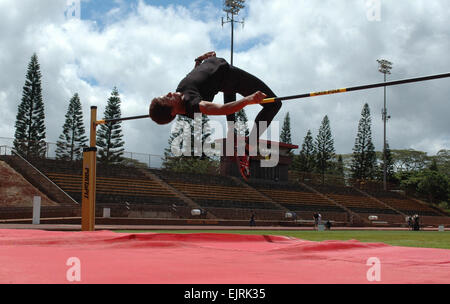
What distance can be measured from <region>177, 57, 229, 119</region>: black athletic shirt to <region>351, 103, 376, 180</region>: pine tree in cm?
4636

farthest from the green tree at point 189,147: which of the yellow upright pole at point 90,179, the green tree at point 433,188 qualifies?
the yellow upright pole at point 90,179

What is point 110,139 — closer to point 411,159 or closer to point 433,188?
point 433,188

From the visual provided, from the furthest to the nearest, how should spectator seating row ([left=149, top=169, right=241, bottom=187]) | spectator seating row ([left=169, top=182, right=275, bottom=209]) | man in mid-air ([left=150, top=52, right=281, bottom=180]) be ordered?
spectator seating row ([left=149, top=169, right=241, bottom=187])
spectator seating row ([left=169, top=182, right=275, bottom=209])
man in mid-air ([left=150, top=52, right=281, bottom=180])

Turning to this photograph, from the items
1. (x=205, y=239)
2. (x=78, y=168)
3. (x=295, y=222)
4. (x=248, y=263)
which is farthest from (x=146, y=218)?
(x=248, y=263)

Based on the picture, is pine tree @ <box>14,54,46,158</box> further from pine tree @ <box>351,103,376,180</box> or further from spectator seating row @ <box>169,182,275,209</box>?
pine tree @ <box>351,103,376,180</box>

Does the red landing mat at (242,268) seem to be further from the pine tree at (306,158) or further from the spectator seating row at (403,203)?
the pine tree at (306,158)

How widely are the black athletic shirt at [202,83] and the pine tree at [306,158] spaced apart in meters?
46.5

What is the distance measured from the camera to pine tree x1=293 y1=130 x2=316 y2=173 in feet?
167

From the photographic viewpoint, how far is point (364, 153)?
49.8 meters

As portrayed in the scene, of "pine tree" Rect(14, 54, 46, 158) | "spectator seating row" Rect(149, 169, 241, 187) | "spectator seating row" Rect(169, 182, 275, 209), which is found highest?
"pine tree" Rect(14, 54, 46, 158)

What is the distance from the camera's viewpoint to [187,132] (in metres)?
42.2

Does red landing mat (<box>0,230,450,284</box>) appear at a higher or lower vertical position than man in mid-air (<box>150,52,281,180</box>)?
lower

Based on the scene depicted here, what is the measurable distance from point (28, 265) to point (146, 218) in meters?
19.3

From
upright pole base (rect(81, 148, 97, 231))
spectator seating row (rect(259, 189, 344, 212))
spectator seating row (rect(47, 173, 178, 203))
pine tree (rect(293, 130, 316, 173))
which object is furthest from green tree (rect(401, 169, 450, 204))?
upright pole base (rect(81, 148, 97, 231))
